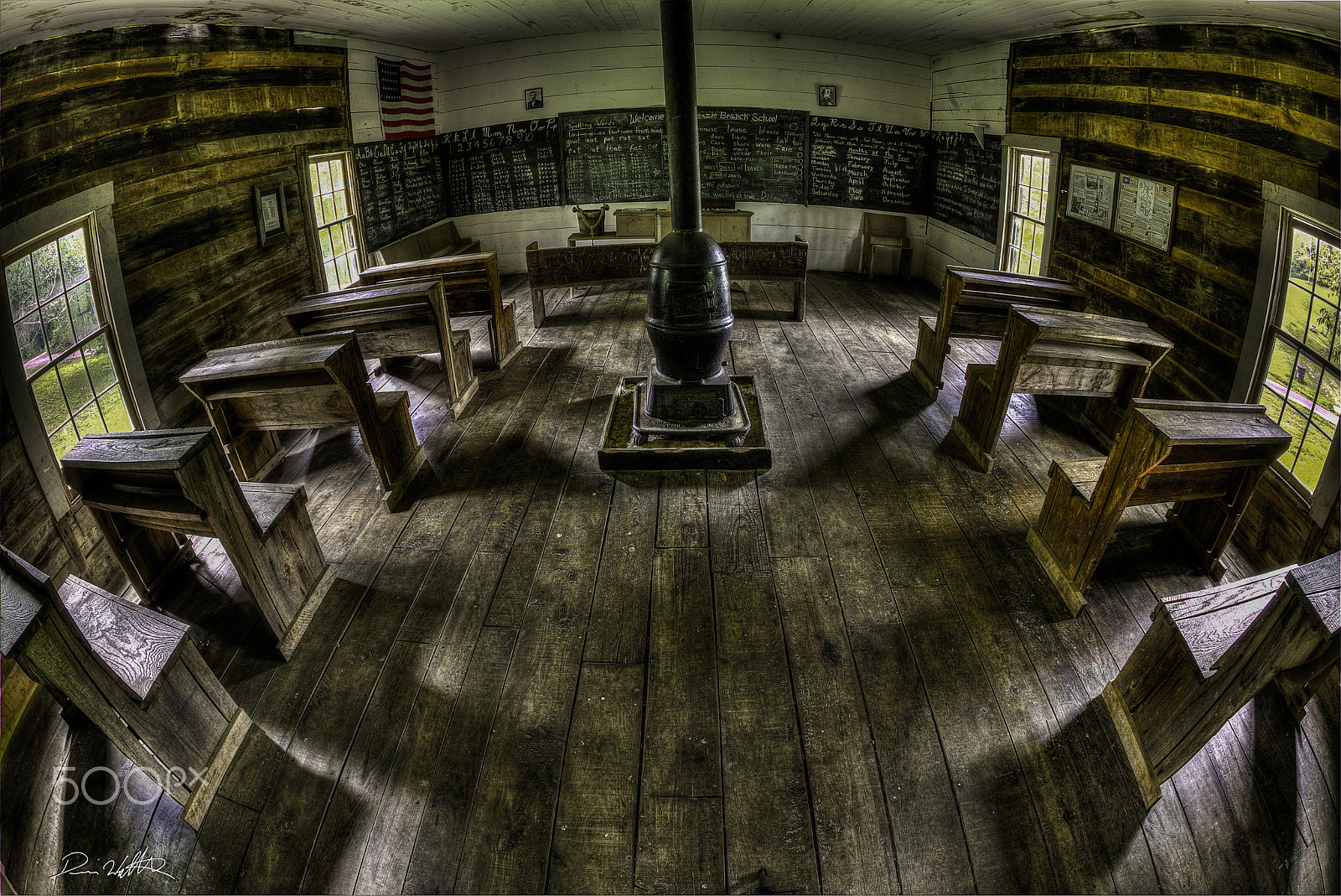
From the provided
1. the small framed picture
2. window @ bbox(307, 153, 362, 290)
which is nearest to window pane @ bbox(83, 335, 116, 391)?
the small framed picture

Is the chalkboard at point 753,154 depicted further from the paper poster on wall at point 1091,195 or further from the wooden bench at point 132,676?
the wooden bench at point 132,676

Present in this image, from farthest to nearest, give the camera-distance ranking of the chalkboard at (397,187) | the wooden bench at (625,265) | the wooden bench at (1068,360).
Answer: the wooden bench at (625,265), the chalkboard at (397,187), the wooden bench at (1068,360)

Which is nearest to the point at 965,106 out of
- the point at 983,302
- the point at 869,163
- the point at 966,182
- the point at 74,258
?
the point at 966,182

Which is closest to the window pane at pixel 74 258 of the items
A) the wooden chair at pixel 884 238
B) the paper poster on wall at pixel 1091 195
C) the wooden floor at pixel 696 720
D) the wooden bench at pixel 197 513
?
the wooden bench at pixel 197 513

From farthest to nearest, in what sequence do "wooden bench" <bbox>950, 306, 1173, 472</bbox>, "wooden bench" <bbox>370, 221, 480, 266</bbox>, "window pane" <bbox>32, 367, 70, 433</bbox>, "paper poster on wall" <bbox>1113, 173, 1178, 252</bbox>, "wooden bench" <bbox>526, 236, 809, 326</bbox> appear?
"wooden bench" <bbox>370, 221, 480, 266</bbox> < "wooden bench" <bbox>526, 236, 809, 326</bbox> < "paper poster on wall" <bbox>1113, 173, 1178, 252</bbox> < "wooden bench" <bbox>950, 306, 1173, 472</bbox> < "window pane" <bbox>32, 367, 70, 433</bbox>

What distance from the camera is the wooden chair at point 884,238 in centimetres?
840

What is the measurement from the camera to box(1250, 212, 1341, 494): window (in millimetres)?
3057

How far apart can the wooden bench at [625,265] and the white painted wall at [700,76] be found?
2629mm

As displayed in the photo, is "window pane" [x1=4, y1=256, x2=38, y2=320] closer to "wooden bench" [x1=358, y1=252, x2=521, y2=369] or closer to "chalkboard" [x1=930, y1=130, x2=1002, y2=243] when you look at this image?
"wooden bench" [x1=358, y1=252, x2=521, y2=369]

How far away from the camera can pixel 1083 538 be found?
289 centimetres

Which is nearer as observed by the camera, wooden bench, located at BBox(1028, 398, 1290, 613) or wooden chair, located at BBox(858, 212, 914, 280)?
wooden bench, located at BBox(1028, 398, 1290, 613)

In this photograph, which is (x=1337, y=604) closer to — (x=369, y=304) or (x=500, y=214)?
(x=369, y=304)

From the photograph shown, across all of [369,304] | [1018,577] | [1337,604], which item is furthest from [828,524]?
[369,304]

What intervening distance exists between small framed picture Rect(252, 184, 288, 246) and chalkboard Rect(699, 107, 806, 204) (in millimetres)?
5118
